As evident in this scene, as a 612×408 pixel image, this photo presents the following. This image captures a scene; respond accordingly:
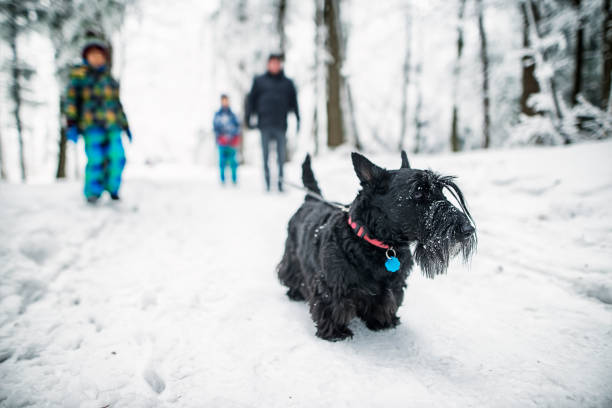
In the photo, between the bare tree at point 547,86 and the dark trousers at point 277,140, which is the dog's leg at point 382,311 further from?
the bare tree at point 547,86

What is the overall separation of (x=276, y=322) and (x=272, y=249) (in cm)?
161

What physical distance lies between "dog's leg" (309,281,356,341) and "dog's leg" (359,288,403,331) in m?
0.13

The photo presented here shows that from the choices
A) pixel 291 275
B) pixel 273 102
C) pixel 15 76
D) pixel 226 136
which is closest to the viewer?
pixel 291 275

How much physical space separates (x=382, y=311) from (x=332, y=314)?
0.36 m

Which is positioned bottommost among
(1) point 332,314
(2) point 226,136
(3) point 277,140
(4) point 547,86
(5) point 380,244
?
(1) point 332,314

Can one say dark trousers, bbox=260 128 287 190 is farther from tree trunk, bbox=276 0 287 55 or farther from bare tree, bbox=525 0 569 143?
tree trunk, bbox=276 0 287 55

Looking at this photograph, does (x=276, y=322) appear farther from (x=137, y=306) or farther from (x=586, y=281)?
(x=586, y=281)

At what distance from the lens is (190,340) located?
202cm

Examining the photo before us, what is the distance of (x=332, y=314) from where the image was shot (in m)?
2.06

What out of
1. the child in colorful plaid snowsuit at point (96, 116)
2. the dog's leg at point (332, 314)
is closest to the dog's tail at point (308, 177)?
the dog's leg at point (332, 314)

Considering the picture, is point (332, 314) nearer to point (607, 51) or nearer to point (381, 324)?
point (381, 324)

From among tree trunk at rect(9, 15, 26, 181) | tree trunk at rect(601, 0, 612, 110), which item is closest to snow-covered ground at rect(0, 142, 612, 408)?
tree trunk at rect(601, 0, 612, 110)

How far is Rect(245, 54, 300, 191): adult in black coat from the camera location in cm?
600

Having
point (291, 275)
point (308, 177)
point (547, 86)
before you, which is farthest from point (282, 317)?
point (547, 86)
